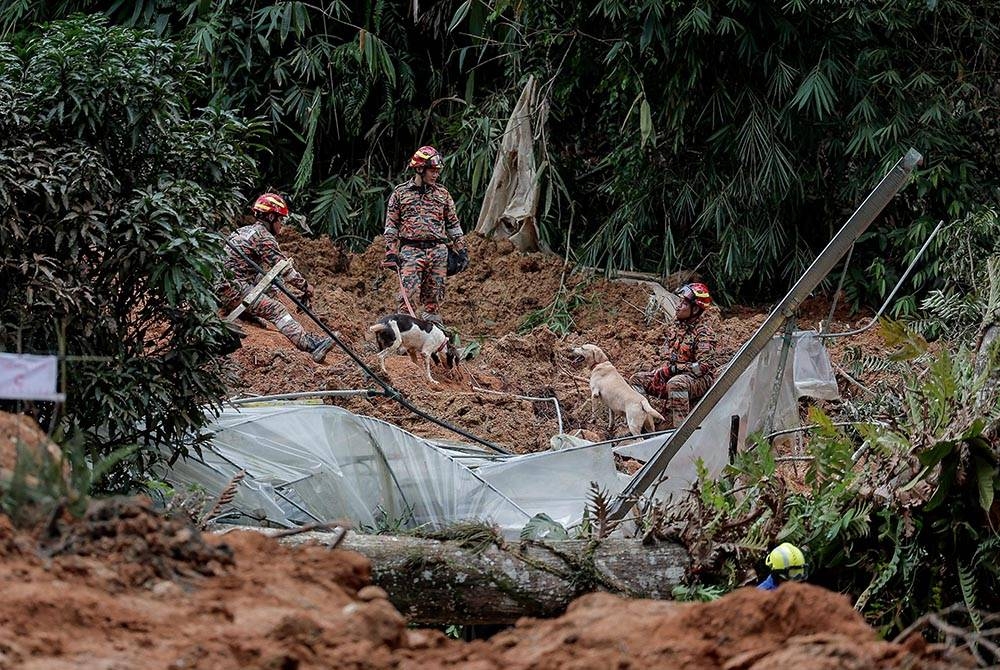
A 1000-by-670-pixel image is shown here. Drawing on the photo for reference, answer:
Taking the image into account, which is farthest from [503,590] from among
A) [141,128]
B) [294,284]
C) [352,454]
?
[294,284]

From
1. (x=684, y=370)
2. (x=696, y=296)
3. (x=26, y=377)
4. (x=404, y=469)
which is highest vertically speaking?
(x=26, y=377)

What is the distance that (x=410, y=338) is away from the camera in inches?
501

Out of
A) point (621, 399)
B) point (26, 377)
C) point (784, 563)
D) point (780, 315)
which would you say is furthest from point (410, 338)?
point (26, 377)

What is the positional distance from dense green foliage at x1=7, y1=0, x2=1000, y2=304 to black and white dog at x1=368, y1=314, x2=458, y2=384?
4129mm

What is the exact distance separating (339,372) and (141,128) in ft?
15.5

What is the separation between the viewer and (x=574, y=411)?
478 inches

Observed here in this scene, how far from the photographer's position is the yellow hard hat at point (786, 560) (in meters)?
6.09

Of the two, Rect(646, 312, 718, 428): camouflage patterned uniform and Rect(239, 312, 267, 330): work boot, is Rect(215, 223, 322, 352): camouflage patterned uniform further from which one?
Rect(646, 312, 718, 428): camouflage patterned uniform

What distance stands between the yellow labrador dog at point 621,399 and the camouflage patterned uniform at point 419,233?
9.72 feet

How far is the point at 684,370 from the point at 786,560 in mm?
5276

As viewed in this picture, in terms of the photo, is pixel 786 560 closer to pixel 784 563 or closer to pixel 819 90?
pixel 784 563

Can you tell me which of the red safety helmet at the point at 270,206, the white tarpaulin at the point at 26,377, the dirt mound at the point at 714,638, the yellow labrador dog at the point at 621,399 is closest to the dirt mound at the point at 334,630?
the dirt mound at the point at 714,638

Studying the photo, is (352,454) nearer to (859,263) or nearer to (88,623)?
(88,623)

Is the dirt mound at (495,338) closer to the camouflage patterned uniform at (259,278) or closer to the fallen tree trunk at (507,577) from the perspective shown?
the camouflage patterned uniform at (259,278)
